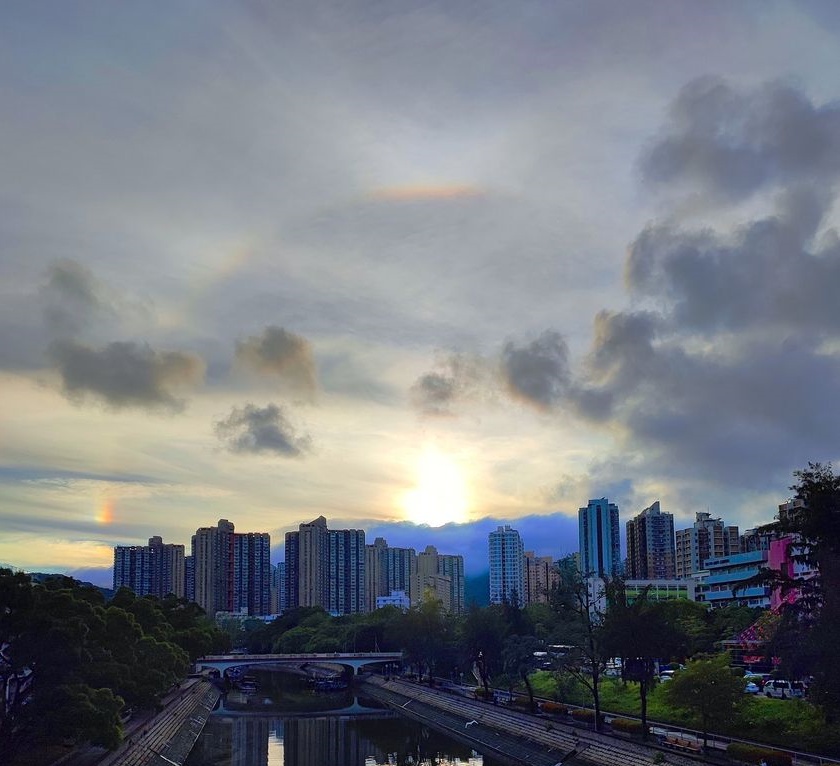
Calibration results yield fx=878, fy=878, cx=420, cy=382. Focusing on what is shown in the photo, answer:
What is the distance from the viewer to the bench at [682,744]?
52.7 m

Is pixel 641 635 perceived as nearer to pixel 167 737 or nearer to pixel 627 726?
pixel 627 726

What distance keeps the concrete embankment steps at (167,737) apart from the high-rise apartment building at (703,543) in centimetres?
10828

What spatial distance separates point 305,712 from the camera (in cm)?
10750

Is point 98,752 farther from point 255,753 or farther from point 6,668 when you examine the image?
point 255,753

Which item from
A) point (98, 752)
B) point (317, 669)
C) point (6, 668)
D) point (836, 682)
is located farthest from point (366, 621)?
point (836, 682)

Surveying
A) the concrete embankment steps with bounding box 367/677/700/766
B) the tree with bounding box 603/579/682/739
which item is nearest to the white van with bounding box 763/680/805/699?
the tree with bounding box 603/579/682/739

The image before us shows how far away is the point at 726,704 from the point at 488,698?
136 feet

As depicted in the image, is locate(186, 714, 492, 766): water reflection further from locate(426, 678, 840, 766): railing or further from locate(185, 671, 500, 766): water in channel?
locate(426, 678, 840, 766): railing

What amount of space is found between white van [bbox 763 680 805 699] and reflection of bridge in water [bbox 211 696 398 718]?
152ft

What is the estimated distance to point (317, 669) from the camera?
176m

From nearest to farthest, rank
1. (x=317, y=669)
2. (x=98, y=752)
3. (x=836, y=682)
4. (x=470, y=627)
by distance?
(x=836, y=682) → (x=98, y=752) → (x=470, y=627) → (x=317, y=669)

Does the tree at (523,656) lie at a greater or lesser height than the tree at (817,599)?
lesser

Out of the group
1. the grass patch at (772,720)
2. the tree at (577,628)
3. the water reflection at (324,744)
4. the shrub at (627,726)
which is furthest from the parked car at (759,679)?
the water reflection at (324,744)

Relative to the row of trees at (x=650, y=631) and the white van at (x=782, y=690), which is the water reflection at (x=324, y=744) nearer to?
the row of trees at (x=650, y=631)
